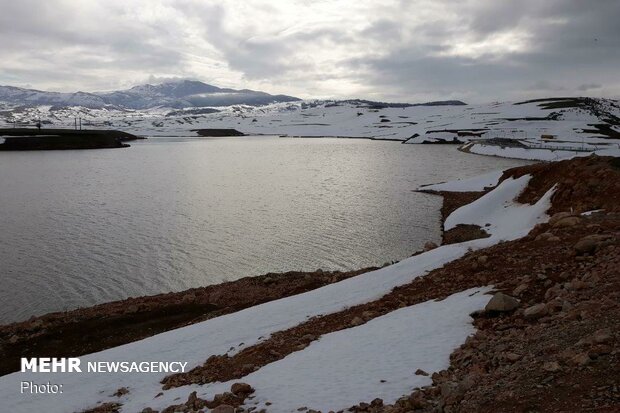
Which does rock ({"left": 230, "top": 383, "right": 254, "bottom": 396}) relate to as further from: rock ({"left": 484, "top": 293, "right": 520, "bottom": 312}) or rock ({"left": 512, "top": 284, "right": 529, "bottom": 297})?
rock ({"left": 512, "top": 284, "right": 529, "bottom": 297})

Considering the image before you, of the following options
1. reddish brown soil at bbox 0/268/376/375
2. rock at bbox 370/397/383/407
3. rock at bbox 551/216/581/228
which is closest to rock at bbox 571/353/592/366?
rock at bbox 370/397/383/407

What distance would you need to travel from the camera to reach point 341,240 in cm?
3091

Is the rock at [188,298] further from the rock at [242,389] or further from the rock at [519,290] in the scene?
the rock at [519,290]

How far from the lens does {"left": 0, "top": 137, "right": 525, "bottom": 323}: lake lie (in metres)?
24.6

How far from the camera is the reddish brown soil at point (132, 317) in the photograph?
1691 cm

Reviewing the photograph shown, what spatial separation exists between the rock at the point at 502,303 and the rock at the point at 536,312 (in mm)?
668

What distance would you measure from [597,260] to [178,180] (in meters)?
54.6

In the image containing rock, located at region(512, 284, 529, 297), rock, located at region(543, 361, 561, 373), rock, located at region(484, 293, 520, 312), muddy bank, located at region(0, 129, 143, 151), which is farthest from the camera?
muddy bank, located at region(0, 129, 143, 151)

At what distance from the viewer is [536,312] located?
10539mm

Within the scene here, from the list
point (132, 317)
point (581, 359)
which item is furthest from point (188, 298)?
point (581, 359)

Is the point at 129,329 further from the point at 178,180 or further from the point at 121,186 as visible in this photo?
the point at 178,180

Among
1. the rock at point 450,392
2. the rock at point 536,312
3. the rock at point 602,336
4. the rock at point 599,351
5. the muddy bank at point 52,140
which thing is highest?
the muddy bank at point 52,140

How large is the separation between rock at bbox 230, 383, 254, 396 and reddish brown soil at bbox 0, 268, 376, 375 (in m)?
8.84

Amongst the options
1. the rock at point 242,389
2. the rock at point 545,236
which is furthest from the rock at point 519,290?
the rock at point 242,389
